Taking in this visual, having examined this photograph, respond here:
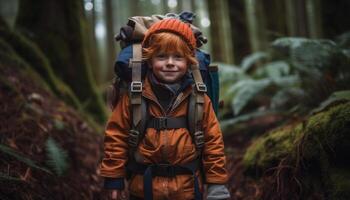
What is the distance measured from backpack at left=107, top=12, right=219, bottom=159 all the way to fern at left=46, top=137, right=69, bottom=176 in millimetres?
1013

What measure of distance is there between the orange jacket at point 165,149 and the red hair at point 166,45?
291 mm

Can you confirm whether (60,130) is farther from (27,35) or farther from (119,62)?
(27,35)

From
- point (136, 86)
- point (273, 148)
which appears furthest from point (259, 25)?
point (136, 86)

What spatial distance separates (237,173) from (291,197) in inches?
65.5

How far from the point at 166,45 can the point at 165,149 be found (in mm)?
845

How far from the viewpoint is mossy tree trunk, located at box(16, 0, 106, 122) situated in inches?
271

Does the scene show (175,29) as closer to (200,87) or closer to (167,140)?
(200,87)

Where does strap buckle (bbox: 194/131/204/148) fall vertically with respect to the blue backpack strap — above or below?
below

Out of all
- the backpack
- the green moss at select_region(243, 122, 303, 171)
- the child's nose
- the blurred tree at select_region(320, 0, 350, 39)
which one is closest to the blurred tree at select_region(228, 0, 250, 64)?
the blurred tree at select_region(320, 0, 350, 39)

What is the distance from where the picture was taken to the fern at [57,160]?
3.66 meters

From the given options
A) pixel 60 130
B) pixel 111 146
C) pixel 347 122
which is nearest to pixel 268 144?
pixel 347 122

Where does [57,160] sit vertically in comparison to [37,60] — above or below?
below

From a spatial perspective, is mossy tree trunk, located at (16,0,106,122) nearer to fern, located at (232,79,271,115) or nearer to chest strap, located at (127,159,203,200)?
fern, located at (232,79,271,115)

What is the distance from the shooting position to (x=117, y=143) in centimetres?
299
